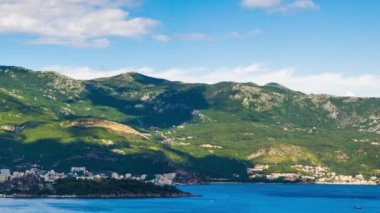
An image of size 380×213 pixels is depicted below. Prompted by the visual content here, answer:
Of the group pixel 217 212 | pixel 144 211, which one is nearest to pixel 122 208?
pixel 144 211

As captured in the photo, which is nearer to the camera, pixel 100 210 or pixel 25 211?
pixel 25 211

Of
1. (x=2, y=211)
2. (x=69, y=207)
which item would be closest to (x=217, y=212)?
(x=69, y=207)

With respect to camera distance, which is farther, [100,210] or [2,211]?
[100,210]

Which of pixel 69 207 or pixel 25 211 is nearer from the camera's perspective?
pixel 25 211

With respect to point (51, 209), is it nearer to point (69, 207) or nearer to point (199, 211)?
point (69, 207)

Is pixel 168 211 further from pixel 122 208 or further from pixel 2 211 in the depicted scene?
pixel 2 211

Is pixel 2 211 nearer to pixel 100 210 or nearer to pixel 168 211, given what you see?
pixel 100 210

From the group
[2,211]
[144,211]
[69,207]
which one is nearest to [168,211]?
[144,211]
